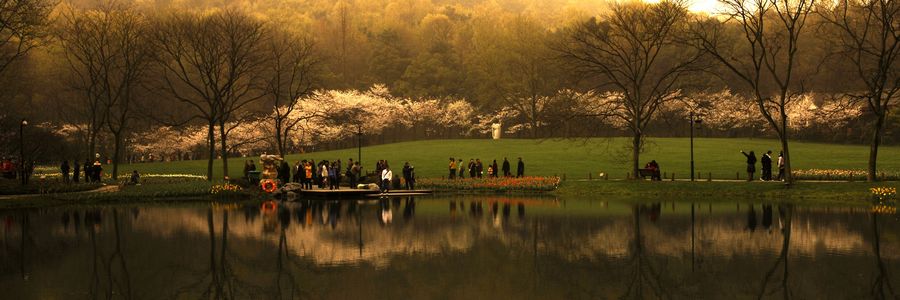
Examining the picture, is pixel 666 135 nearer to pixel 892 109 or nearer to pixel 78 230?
pixel 892 109

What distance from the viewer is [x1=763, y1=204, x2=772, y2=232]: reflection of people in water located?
28.9 m

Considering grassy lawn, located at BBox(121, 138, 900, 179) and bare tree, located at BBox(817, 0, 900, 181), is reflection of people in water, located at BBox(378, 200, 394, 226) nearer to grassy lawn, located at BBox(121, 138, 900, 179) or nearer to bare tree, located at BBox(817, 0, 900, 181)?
grassy lawn, located at BBox(121, 138, 900, 179)

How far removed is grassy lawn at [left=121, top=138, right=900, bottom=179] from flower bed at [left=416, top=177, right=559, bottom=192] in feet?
17.3

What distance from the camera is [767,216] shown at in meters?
32.8

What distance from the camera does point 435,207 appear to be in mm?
39656

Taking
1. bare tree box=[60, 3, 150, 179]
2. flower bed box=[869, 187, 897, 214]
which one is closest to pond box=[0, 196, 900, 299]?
flower bed box=[869, 187, 897, 214]

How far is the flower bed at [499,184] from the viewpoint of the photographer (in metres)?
51.8

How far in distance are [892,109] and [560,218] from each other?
4625 centimetres

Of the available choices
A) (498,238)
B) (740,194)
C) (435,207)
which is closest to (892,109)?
(740,194)

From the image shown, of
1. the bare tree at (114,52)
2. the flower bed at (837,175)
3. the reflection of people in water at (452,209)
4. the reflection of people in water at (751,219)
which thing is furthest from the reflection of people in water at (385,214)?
the bare tree at (114,52)

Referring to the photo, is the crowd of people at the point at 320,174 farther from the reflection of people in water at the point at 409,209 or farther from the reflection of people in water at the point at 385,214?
the reflection of people in water at the point at 385,214

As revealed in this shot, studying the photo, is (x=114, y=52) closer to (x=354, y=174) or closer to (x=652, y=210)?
(x=354, y=174)

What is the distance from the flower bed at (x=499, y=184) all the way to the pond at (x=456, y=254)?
50.6ft

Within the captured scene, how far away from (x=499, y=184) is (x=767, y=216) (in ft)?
70.6
